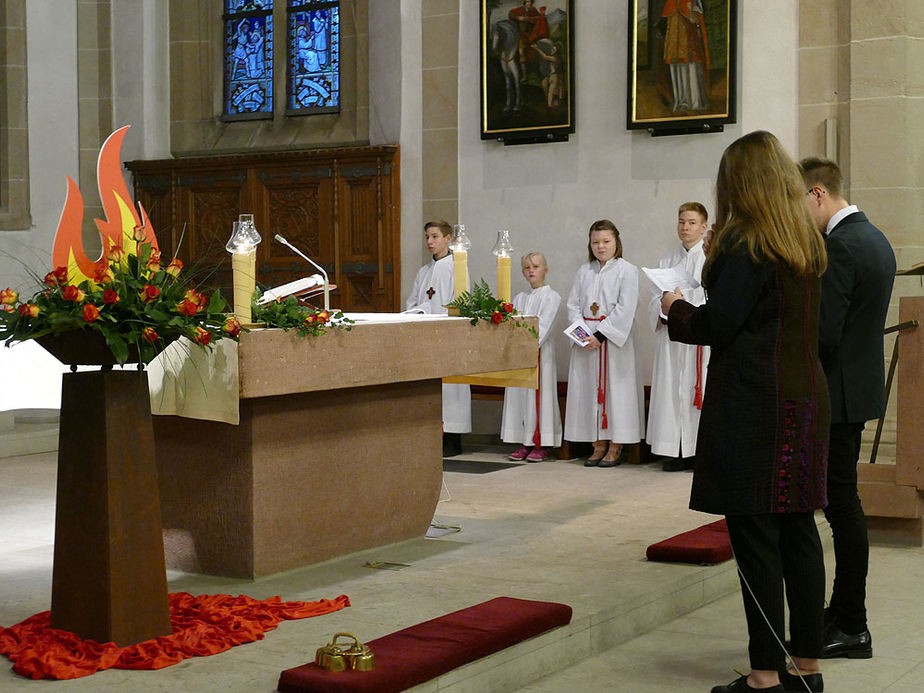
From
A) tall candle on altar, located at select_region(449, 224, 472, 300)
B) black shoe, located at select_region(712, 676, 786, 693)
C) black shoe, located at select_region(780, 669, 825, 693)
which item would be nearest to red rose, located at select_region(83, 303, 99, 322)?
black shoe, located at select_region(712, 676, 786, 693)

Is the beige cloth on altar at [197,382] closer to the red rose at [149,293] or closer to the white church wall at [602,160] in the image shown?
the red rose at [149,293]

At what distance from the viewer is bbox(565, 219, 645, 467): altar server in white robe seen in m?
9.54

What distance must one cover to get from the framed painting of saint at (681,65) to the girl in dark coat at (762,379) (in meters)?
5.87

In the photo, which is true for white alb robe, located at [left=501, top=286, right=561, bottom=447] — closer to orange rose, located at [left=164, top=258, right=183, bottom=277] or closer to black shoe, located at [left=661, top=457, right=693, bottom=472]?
black shoe, located at [left=661, top=457, right=693, bottom=472]

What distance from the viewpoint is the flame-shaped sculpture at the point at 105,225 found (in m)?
4.36

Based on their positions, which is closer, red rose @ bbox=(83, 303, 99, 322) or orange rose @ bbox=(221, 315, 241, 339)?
red rose @ bbox=(83, 303, 99, 322)

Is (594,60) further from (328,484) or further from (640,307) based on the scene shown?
(328,484)

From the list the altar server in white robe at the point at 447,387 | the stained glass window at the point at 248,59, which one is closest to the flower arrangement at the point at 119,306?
the altar server in white robe at the point at 447,387

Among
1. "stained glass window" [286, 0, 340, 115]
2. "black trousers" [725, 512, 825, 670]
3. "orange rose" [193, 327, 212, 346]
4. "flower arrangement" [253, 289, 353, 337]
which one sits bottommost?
"black trousers" [725, 512, 825, 670]

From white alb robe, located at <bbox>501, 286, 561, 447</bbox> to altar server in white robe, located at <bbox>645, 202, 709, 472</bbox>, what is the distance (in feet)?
2.58

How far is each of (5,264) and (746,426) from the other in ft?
33.0

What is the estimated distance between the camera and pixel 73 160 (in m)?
13.1

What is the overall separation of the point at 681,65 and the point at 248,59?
488 centimetres

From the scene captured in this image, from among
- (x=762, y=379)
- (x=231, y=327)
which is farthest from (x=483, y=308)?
(x=762, y=379)
